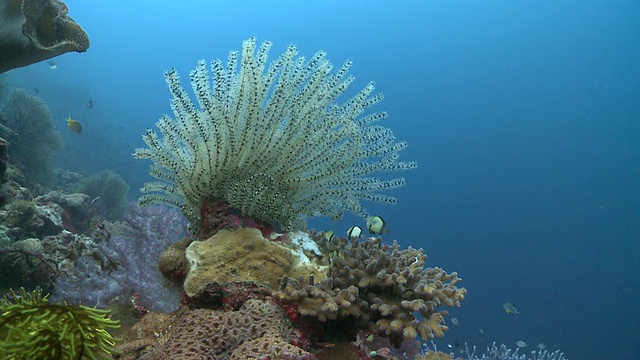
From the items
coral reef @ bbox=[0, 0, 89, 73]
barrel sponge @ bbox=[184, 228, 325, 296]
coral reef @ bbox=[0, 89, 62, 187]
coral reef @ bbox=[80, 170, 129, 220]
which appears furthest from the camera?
coral reef @ bbox=[80, 170, 129, 220]

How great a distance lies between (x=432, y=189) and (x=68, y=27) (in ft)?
193

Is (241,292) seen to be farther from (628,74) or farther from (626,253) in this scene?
(628,74)

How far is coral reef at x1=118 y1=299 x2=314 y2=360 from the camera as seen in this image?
2789 mm

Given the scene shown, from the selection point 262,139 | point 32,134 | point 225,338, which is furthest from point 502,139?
point 225,338

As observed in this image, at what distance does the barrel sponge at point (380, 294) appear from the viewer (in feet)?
10.8

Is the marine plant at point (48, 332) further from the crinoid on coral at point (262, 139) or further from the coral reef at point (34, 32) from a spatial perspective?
the coral reef at point (34, 32)

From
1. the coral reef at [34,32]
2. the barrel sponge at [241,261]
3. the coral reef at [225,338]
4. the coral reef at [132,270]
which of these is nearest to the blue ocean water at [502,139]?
the coral reef at [34,32]

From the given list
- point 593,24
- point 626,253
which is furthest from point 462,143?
point 593,24

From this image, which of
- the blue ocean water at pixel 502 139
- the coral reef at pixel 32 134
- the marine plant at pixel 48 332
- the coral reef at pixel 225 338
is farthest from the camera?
the blue ocean water at pixel 502 139

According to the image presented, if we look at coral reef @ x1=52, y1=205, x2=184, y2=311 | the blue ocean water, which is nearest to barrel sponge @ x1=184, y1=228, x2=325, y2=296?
coral reef @ x1=52, y1=205, x2=184, y2=311

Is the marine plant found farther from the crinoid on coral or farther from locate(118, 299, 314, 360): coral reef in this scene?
the crinoid on coral

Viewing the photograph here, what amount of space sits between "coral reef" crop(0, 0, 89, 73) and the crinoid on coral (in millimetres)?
1966

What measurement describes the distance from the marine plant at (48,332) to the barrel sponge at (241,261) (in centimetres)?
154

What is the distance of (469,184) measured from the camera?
59.8m
